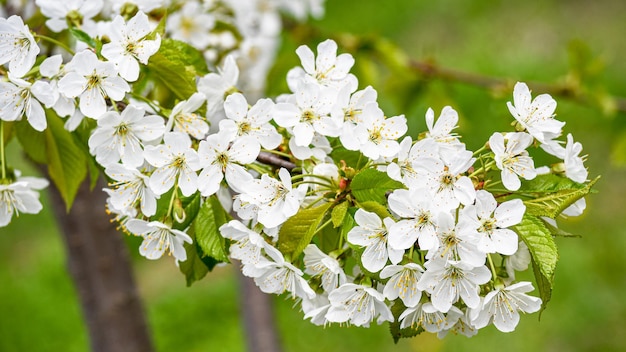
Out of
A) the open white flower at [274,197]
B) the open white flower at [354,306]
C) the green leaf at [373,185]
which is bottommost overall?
the open white flower at [354,306]

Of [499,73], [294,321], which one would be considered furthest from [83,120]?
[499,73]

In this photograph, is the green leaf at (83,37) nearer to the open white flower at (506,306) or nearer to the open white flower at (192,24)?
the open white flower at (192,24)

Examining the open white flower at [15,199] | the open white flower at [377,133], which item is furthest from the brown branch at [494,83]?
the open white flower at [15,199]

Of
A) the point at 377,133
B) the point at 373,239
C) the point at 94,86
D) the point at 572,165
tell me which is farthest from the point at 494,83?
the point at 94,86

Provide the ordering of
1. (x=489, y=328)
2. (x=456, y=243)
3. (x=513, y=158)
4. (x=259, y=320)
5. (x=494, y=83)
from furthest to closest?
(x=489, y=328) < (x=494, y=83) < (x=259, y=320) < (x=513, y=158) < (x=456, y=243)

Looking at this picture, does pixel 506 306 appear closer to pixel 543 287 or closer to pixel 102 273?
pixel 543 287

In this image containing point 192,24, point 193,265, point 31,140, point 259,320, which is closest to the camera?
point 193,265
